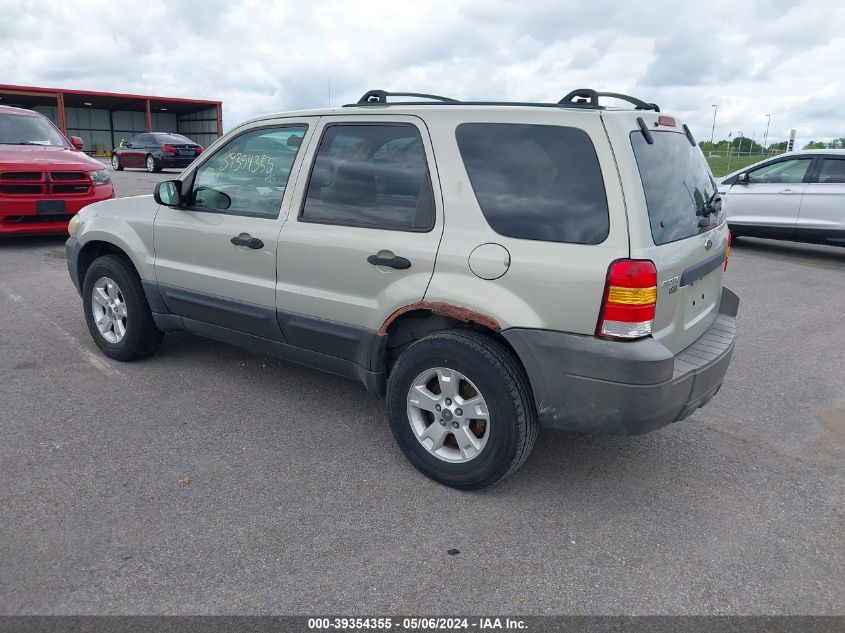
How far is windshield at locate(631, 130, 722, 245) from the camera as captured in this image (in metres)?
3.02

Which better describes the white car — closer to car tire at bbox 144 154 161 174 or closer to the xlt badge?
the xlt badge

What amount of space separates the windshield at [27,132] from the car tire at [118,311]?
6078 millimetres

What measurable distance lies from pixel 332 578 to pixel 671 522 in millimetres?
1584

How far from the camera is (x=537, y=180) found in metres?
3.10

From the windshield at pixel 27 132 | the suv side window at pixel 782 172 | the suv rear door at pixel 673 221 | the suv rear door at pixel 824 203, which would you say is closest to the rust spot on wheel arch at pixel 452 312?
the suv rear door at pixel 673 221

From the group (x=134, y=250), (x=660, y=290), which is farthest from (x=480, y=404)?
(x=134, y=250)

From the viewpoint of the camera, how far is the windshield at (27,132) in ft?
32.1

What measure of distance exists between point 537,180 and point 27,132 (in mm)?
9595

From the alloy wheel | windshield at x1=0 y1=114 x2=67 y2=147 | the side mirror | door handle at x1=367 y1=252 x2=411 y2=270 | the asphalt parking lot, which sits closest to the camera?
the asphalt parking lot

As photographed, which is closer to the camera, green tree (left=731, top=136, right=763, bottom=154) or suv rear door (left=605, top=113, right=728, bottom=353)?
suv rear door (left=605, top=113, right=728, bottom=353)

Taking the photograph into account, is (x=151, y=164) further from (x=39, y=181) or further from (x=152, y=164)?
(x=39, y=181)

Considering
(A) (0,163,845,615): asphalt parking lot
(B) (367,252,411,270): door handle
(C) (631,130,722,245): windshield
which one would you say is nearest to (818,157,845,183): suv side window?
(A) (0,163,845,615): asphalt parking lot

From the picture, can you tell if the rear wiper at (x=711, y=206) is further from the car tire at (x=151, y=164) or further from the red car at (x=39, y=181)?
the car tire at (x=151, y=164)

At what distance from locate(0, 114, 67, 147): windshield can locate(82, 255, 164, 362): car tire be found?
239 inches
